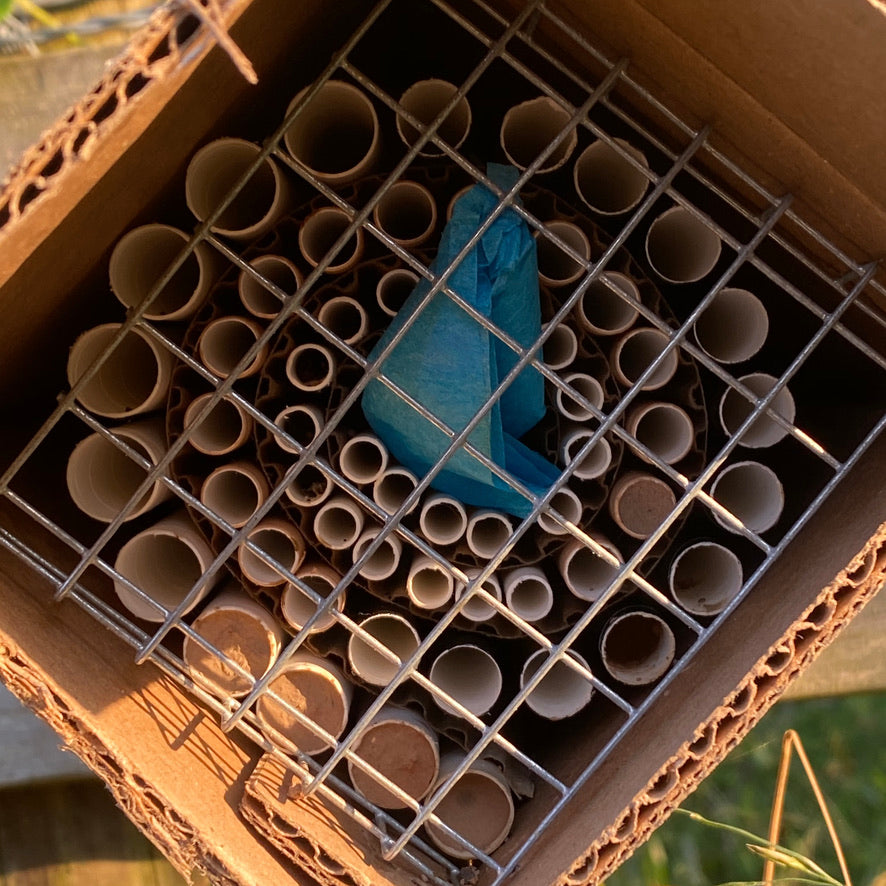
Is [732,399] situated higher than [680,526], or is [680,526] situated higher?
[732,399]

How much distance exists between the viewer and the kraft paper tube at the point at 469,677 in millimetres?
763

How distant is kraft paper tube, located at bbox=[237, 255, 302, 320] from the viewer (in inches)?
28.1

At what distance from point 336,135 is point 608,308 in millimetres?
295

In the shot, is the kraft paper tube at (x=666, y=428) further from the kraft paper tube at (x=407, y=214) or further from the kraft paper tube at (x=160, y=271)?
the kraft paper tube at (x=160, y=271)

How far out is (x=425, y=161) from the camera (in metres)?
0.76

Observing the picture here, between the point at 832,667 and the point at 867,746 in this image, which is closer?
the point at 832,667

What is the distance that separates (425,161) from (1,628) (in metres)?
0.52

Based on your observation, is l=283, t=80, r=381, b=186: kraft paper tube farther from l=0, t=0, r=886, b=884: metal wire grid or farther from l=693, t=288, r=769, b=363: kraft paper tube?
l=693, t=288, r=769, b=363: kraft paper tube

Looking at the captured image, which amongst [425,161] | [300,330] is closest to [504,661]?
[300,330]

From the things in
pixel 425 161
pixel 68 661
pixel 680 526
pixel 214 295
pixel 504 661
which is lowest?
pixel 68 661

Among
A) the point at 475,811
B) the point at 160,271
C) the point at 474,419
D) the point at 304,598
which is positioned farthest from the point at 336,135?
the point at 475,811

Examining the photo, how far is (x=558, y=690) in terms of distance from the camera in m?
0.79

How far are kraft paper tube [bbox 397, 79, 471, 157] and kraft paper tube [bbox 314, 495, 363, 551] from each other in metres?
0.31

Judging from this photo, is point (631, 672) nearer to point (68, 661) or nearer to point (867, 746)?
point (68, 661)
